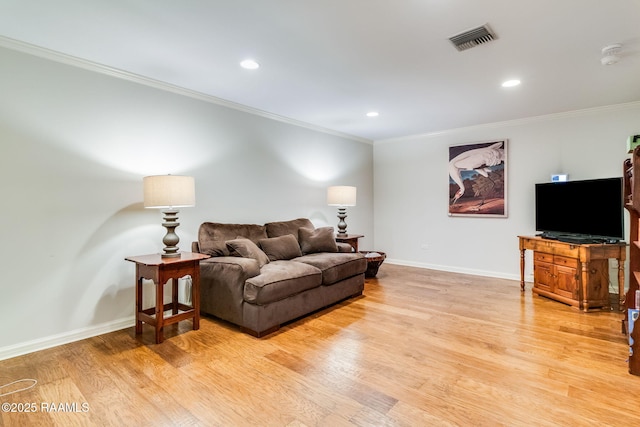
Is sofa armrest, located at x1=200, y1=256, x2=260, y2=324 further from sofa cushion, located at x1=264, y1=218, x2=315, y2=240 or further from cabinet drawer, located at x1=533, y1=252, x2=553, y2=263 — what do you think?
cabinet drawer, located at x1=533, y1=252, x2=553, y2=263

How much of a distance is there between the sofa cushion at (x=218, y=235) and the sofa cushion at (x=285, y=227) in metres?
0.30

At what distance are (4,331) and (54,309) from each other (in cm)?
31

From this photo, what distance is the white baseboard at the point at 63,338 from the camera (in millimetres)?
2420

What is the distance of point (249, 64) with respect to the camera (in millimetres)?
2818

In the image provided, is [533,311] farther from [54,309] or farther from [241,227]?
[54,309]

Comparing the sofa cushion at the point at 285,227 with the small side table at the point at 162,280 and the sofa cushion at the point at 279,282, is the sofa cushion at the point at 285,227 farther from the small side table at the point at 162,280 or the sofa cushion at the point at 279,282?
the small side table at the point at 162,280

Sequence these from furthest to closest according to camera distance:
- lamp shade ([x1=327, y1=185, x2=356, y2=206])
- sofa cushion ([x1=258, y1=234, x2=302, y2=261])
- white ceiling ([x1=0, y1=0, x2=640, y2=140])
→ lamp shade ([x1=327, y1=185, x2=356, y2=206]) < sofa cushion ([x1=258, y1=234, x2=302, y2=261]) < white ceiling ([x1=0, y1=0, x2=640, y2=140])

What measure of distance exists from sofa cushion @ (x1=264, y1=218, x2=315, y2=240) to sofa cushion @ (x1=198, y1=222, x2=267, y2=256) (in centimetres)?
30

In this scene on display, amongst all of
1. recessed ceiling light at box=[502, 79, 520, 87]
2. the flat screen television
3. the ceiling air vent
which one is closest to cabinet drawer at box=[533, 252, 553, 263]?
the flat screen television

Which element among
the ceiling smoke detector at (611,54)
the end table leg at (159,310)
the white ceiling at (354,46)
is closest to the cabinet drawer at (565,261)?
the white ceiling at (354,46)

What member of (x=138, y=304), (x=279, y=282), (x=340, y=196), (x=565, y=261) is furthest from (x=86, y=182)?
(x=565, y=261)

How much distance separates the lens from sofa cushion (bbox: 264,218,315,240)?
4059 mm

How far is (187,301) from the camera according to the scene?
137 inches

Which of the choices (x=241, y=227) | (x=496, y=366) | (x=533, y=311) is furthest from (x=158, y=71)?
(x=533, y=311)
